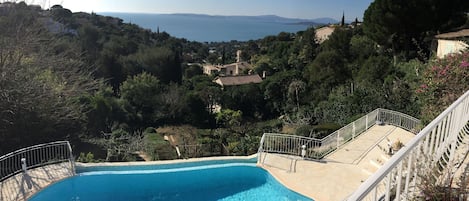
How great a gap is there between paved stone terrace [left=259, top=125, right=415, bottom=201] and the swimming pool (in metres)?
0.34

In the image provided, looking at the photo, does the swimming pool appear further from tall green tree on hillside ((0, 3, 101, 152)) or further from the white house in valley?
the white house in valley

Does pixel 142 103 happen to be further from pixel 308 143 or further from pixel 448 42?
pixel 448 42

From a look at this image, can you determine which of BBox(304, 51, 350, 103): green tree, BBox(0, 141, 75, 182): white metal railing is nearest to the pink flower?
BBox(0, 141, 75, 182): white metal railing

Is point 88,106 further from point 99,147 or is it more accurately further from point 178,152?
point 178,152

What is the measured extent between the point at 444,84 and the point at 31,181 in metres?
10.1

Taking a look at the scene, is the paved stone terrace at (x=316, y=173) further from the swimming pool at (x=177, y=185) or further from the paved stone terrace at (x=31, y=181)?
the swimming pool at (x=177, y=185)

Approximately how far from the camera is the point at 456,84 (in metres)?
7.85

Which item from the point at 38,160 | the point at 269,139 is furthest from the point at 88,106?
the point at 269,139

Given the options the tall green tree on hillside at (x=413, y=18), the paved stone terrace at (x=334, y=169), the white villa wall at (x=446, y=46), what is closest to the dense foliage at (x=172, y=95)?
the tall green tree on hillside at (x=413, y=18)

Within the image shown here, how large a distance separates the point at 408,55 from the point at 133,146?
1913 cm

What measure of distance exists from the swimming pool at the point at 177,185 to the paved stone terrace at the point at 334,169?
0.34 meters

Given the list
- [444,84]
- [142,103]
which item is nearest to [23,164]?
[444,84]

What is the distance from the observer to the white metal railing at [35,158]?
929 cm

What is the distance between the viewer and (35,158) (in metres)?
10.2
